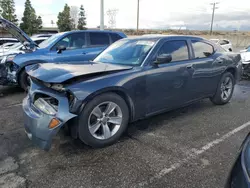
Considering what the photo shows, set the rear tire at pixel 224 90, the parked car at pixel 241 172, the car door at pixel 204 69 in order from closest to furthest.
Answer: the parked car at pixel 241 172
the car door at pixel 204 69
the rear tire at pixel 224 90

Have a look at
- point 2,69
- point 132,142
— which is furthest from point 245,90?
point 2,69

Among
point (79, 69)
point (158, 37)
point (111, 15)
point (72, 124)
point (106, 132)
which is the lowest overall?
point (106, 132)

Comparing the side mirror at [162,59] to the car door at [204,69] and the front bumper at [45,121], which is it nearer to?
the car door at [204,69]

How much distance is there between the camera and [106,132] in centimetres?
328

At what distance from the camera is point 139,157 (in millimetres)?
3051

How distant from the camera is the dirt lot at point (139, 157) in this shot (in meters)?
2.57

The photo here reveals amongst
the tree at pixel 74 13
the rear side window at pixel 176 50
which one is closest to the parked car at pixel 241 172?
the rear side window at pixel 176 50

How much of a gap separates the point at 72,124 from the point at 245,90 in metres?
6.10

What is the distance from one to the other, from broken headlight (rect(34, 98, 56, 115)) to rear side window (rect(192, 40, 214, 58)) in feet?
9.81

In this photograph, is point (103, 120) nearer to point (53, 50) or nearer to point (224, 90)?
point (224, 90)

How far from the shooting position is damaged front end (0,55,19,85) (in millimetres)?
6321

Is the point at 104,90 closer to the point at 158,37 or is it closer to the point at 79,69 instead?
the point at 79,69

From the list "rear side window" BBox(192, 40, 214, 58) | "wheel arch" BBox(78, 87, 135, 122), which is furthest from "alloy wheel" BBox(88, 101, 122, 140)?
"rear side window" BBox(192, 40, 214, 58)

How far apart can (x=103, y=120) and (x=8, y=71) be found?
4.53 m
